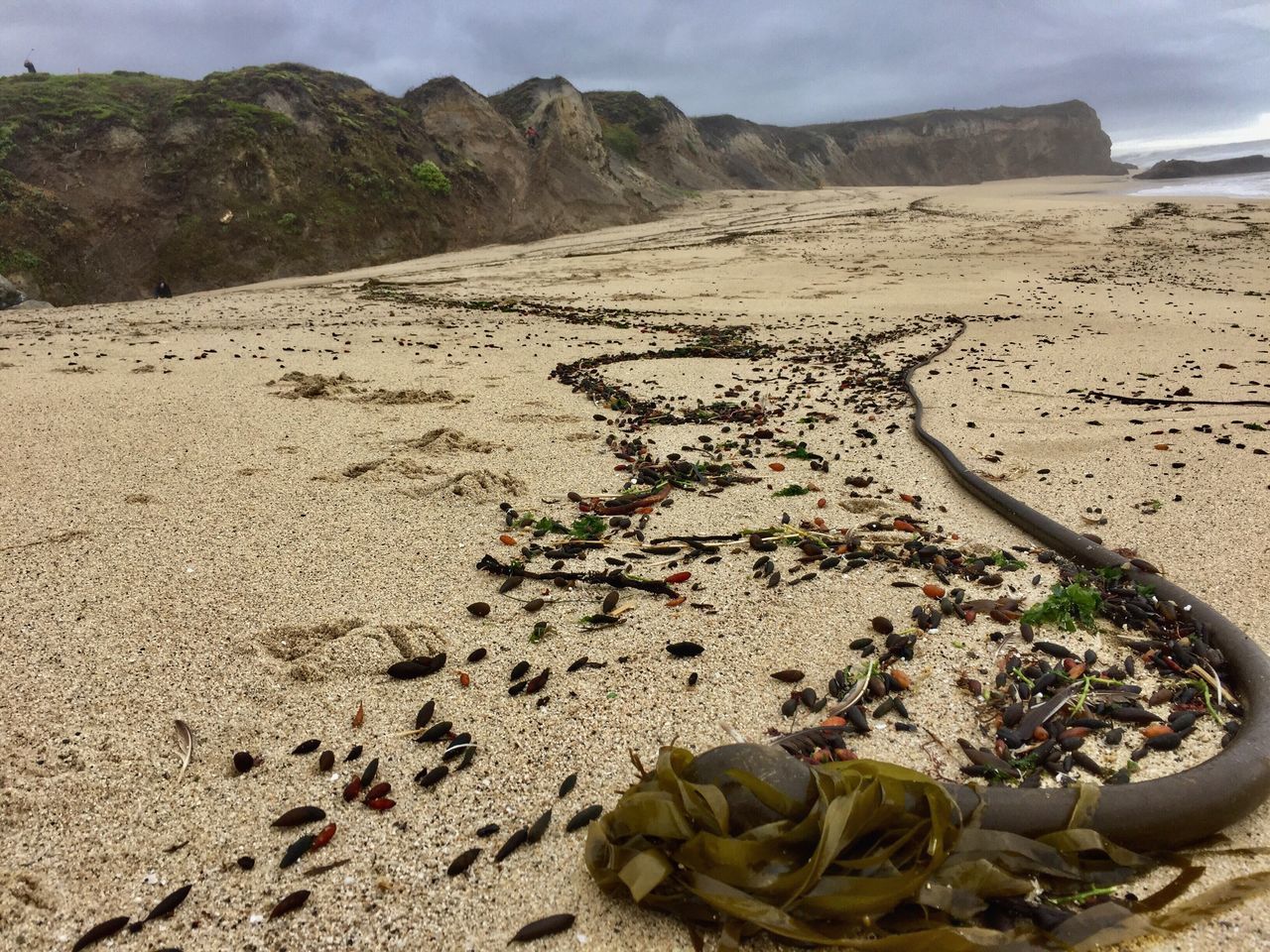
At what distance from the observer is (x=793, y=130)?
6372 cm

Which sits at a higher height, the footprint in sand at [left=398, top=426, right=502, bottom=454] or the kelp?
the footprint in sand at [left=398, top=426, right=502, bottom=454]

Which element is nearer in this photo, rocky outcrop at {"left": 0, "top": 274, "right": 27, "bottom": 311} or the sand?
the sand

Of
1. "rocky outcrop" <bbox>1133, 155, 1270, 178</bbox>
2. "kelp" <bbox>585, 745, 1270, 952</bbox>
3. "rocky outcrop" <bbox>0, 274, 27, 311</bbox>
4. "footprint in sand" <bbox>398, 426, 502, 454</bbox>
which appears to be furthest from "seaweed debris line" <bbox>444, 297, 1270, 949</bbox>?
"rocky outcrop" <bbox>1133, 155, 1270, 178</bbox>

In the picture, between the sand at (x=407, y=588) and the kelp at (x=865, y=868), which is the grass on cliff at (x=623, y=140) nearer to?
the sand at (x=407, y=588)

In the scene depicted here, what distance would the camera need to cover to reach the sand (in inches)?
69.3

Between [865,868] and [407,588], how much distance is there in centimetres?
213

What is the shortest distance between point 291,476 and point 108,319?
8.44 metres

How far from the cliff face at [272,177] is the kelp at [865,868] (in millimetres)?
21091

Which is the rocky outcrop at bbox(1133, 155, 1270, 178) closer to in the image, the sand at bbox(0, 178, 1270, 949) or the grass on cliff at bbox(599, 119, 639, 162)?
the grass on cliff at bbox(599, 119, 639, 162)

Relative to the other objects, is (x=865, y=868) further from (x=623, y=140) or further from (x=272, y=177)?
(x=623, y=140)

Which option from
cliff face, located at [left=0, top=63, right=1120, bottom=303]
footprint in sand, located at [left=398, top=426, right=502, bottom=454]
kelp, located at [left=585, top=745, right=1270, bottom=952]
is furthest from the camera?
cliff face, located at [left=0, top=63, right=1120, bottom=303]

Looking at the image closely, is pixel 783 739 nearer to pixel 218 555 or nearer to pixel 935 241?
pixel 218 555

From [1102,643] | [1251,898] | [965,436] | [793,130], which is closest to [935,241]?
[965,436]

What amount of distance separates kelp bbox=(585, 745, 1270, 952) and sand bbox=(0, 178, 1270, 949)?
115mm
